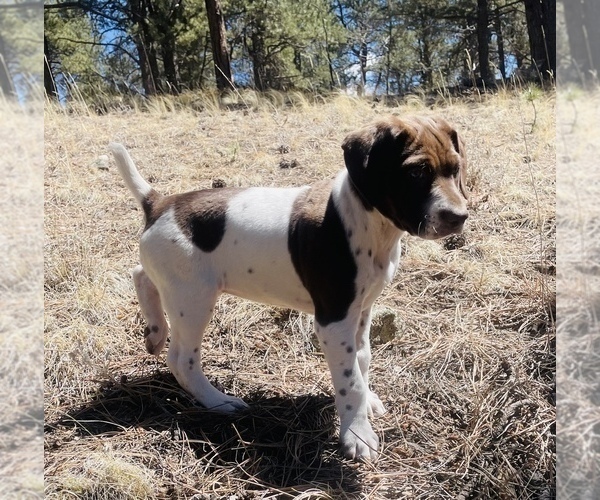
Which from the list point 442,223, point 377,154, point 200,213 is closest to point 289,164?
point 200,213

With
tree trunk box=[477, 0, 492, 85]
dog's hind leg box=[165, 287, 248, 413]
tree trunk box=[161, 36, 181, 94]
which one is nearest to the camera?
dog's hind leg box=[165, 287, 248, 413]

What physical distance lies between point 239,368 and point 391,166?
1.49 m

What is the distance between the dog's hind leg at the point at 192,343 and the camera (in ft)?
9.13

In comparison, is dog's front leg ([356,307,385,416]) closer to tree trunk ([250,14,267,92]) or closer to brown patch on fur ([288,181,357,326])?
brown patch on fur ([288,181,357,326])

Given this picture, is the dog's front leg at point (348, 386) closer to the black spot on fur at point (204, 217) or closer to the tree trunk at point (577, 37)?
the black spot on fur at point (204, 217)

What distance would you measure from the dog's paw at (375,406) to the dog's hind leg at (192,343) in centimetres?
58

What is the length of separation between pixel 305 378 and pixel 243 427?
489mm

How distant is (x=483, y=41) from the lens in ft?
39.4

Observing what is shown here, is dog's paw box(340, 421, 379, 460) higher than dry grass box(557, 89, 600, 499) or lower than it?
lower

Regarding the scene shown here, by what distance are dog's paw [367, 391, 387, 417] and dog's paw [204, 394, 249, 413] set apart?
0.57 metres

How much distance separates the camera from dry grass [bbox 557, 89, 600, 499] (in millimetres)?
1500

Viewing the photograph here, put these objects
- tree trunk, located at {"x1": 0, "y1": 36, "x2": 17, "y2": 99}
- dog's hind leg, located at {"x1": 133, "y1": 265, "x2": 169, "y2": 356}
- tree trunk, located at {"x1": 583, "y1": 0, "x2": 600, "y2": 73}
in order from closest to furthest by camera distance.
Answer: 1. tree trunk, located at {"x1": 0, "y1": 36, "x2": 17, "y2": 99}
2. tree trunk, located at {"x1": 583, "y1": 0, "x2": 600, "y2": 73}
3. dog's hind leg, located at {"x1": 133, "y1": 265, "x2": 169, "y2": 356}

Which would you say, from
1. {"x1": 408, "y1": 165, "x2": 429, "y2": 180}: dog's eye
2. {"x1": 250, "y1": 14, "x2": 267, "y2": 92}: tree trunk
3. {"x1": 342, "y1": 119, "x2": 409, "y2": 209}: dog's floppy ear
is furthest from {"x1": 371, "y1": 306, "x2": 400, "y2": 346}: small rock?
{"x1": 250, "y1": 14, "x2": 267, "y2": 92}: tree trunk

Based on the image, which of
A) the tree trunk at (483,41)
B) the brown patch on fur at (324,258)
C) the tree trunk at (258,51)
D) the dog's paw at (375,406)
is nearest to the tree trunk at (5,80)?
the brown patch on fur at (324,258)
